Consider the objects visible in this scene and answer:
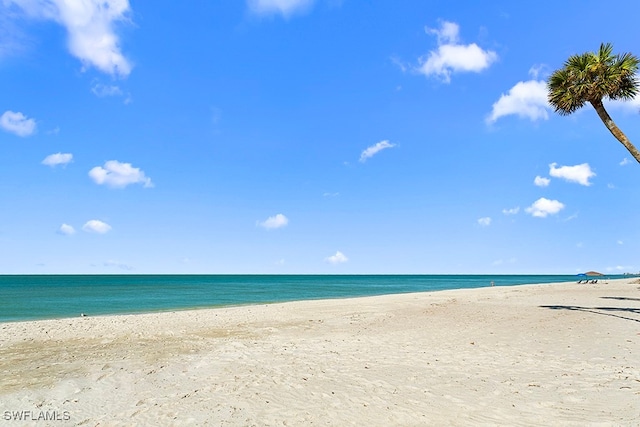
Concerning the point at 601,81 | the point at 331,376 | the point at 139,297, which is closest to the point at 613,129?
the point at 601,81

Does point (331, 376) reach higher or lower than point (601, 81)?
lower

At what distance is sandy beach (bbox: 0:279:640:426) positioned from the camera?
6.64 metres

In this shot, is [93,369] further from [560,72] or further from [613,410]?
[560,72]

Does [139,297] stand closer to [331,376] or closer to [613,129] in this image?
[331,376]

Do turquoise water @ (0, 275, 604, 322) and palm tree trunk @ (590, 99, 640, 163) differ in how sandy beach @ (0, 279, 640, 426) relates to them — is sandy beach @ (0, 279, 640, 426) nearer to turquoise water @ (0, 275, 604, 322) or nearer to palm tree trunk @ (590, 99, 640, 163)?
palm tree trunk @ (590, 99, 640, 163)

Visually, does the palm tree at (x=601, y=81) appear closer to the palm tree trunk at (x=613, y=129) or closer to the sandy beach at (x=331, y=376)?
the palm tree trunk at (x=613, y=129)

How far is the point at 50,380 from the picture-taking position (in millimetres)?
9023

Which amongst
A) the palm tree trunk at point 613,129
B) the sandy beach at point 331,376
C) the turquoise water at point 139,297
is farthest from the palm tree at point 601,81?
the turquoise water at point 139,297

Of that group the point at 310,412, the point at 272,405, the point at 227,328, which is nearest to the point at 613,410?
the point at 310,412

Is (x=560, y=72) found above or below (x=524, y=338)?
above

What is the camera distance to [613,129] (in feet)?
56.9

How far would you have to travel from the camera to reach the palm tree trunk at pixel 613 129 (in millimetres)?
16847

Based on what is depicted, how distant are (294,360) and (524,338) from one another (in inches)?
313

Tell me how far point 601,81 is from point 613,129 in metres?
2.15
